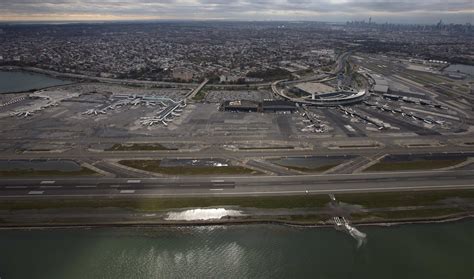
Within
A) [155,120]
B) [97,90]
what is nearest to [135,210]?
[155,120]

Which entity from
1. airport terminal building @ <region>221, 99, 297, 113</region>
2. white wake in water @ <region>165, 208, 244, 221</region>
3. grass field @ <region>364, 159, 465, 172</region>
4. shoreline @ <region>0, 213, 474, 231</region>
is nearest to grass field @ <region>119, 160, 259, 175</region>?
white wake in water @ <region>165, 208, 244, 221</region>

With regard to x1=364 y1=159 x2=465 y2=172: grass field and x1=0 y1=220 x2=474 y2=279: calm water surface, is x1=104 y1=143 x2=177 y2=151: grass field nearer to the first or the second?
x1=0 y1=220 x2=474 y2=279: calm water surface

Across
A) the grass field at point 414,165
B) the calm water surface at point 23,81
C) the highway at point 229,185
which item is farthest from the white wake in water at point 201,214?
the calm water surface at point 23,81

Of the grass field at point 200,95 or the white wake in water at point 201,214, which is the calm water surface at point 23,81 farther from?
the white wake in water at point 201,214

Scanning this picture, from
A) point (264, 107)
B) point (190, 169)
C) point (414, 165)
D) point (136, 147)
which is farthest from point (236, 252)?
point (264, 107)

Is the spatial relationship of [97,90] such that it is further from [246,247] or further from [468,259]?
[468,259]
